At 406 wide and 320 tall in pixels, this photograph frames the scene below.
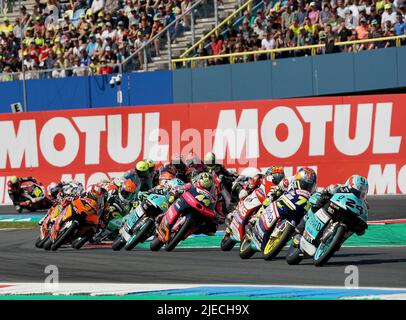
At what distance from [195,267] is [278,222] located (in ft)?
4.00

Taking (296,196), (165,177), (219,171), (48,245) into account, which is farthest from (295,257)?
(219,171)

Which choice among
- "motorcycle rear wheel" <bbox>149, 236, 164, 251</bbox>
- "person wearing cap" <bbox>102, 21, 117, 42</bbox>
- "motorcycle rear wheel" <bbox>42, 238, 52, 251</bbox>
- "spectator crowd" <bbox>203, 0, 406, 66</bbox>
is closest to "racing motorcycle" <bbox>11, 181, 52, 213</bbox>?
"spectator crowd" <bbox>203, 0, 406, 66</bbox>

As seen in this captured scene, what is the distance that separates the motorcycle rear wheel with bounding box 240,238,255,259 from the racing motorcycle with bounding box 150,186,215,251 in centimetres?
106

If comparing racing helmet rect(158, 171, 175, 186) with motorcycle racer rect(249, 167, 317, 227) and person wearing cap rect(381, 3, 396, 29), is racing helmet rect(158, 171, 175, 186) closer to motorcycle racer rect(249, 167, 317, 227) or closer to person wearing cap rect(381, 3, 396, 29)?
motorcycle racer rect(249, 167, 317, 227)

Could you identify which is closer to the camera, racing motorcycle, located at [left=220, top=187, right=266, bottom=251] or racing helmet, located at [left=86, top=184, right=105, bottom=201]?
racing motorcycle, located at [left=220, top=187, right=266, bottom=251]

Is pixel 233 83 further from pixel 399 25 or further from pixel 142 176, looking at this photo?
pixel 142 176

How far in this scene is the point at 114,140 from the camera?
28484 millimetres

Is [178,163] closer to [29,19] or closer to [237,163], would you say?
[237,163]

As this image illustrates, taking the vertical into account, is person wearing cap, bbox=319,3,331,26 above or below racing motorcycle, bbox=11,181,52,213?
above

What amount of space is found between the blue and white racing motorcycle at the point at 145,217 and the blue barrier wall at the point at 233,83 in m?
11.5

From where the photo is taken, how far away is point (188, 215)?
16859mm

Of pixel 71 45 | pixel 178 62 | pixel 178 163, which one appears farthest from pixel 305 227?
pixel 71 45

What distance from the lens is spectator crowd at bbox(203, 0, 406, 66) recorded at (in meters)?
27.9
